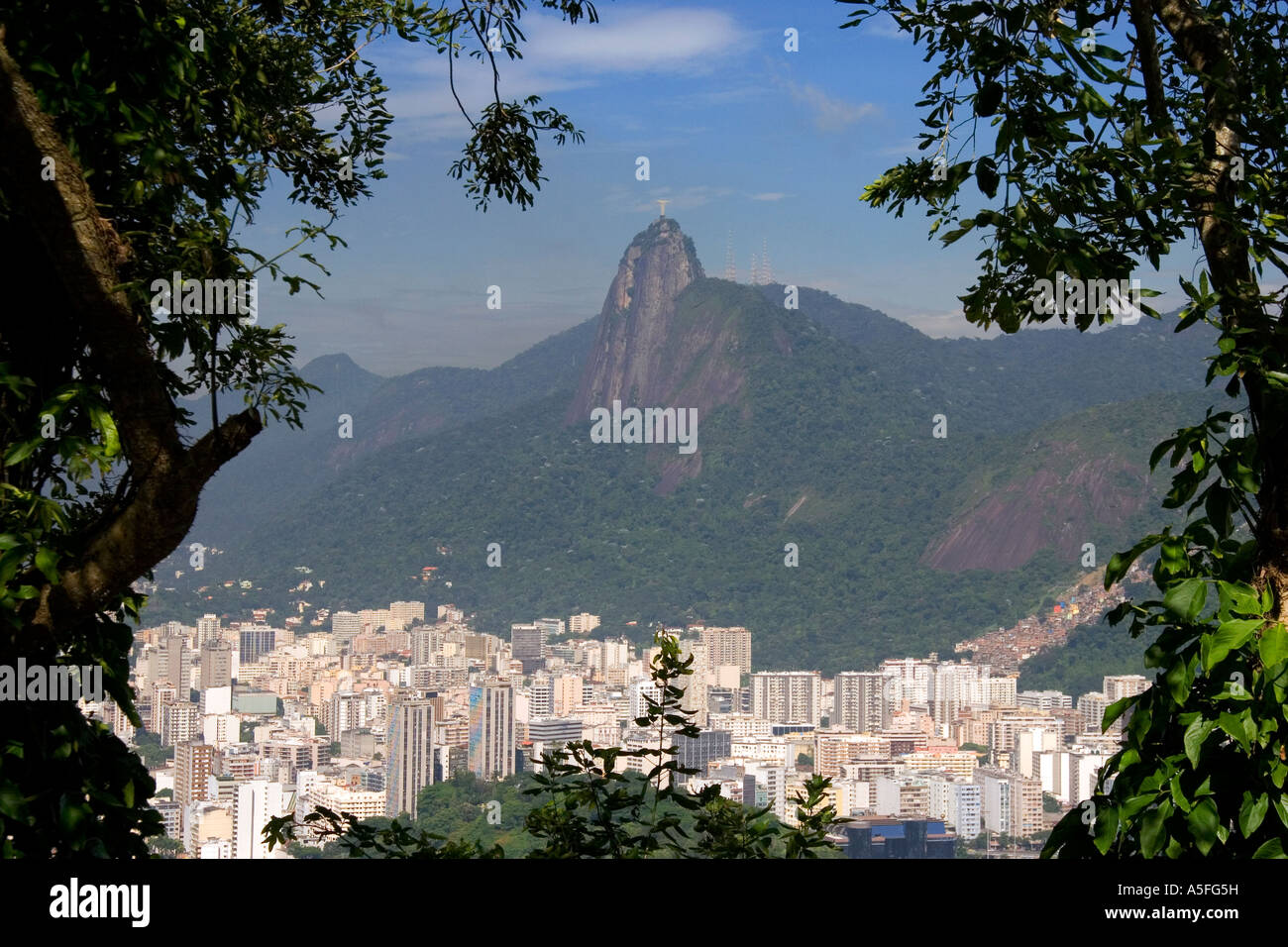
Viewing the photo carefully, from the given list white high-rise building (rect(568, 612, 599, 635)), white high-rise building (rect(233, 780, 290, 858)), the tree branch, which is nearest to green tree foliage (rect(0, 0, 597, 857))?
the tree branch

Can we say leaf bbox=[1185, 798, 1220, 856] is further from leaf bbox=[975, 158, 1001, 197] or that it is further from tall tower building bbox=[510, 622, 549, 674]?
tall tower building bbox=[510, 622, 549, 674]

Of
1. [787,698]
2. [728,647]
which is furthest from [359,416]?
[787,698]

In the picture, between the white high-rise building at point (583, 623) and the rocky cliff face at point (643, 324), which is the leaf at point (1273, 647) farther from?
the rocky cliff face at point (643, 324)

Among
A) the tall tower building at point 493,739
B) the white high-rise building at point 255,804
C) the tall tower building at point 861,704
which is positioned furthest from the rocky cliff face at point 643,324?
the white high-rise building at point 255,804

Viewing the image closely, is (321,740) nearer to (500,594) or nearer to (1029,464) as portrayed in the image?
(500,594)

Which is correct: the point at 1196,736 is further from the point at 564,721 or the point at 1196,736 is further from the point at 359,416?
the point at 359,416

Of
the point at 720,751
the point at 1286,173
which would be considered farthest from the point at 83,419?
the point at 720,751
